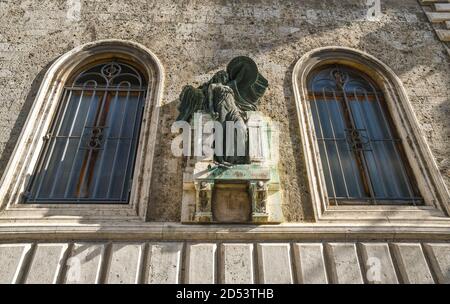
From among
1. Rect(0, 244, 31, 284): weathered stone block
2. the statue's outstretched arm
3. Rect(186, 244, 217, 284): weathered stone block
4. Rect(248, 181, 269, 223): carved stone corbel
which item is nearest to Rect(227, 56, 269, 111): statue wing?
the statue's outstretched arm

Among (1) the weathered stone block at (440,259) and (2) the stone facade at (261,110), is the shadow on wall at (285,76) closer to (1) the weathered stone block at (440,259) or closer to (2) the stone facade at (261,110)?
(2) the stone facade at (261,110)

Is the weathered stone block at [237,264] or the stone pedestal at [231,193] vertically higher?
the stone pedestal at [231,193]

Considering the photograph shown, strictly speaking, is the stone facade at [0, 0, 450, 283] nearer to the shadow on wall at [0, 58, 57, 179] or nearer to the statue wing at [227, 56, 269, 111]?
the shadow on wall at [0, 58, 57, 179]

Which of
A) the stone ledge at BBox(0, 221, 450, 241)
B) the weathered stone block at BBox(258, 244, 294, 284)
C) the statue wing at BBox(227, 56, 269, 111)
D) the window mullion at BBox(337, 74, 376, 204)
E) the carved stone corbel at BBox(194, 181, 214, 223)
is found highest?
the statue wing at BBox(227, 56, 269, 111)

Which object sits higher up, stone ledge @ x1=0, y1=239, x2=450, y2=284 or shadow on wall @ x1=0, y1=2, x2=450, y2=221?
shadow on wall @ x1=0, y1=2, x2=450, y2=221

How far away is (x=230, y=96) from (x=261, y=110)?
23.4 inches

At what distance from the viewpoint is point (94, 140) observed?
185 inches

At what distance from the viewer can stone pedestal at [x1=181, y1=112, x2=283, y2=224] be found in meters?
3.78

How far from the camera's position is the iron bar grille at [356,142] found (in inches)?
175

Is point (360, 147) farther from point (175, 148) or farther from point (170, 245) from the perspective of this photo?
point (170, 245)

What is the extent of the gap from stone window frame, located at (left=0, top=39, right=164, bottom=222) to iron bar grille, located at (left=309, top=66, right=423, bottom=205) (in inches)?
96.0

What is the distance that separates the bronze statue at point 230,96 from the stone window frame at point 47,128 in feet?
1.87

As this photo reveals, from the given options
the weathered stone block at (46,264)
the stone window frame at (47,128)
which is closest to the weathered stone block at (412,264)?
the stone window frame at (47,128)

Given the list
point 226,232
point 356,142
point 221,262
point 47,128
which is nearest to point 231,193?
point 226,232
